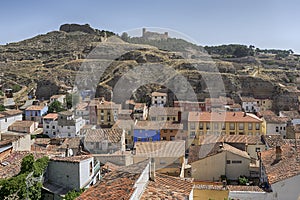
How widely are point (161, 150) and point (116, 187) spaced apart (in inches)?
401

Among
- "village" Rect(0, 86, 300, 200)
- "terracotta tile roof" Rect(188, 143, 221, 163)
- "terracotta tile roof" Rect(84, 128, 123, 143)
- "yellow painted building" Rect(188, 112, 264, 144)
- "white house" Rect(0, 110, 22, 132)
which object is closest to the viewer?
"village" Rect(0, 86, 300, 200)

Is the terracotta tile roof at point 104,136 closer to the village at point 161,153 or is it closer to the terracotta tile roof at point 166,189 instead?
the village at point 161,153

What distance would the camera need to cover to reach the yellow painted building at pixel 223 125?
2481cm

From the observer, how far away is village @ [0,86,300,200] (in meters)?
6.95

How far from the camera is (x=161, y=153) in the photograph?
15727 mm

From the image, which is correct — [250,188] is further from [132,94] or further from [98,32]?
[98,32]

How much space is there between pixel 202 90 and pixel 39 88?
23453 mm

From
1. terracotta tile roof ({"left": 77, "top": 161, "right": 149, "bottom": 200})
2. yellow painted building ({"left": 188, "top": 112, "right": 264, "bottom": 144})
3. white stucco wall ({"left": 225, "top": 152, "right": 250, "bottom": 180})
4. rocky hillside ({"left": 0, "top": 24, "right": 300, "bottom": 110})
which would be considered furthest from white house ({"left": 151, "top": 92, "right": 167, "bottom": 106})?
terracotta tile roof ({"left": 77, "top": 161, "right": 149, "bottom": 200})

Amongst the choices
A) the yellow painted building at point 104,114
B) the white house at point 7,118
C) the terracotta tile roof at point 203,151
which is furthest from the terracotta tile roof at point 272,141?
the white house at point 7,118

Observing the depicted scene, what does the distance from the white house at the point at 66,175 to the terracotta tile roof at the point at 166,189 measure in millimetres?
2798

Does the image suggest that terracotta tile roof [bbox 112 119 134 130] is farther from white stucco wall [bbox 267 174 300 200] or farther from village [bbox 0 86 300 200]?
white stucco wall [bbox 267 174 300 200]

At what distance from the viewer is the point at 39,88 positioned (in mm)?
47562

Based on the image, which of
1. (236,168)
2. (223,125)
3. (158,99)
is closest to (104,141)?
(236,168)

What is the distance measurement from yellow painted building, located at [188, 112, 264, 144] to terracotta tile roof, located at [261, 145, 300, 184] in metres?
11.2
